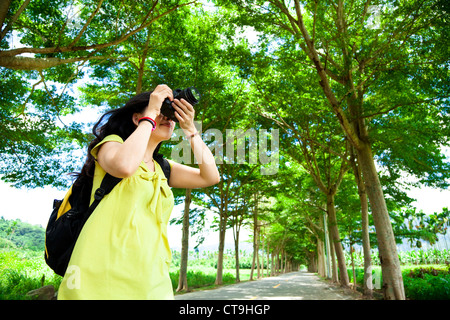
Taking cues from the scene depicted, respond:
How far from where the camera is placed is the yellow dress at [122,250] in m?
1.06

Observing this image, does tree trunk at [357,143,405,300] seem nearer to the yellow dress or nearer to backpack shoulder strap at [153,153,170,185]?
backpack shoulder strap at [153,153,170,185]

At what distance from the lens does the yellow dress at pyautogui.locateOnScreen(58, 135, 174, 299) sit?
106 cm

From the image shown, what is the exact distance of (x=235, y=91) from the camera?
13.5 meters

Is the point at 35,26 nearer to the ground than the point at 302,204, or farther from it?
farther from it

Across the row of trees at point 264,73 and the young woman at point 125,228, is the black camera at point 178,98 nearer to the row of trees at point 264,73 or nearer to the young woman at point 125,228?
the young woman at point 125,228

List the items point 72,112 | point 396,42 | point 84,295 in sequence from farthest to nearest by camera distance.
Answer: point 72,112 → point 396,42 → point 84,295

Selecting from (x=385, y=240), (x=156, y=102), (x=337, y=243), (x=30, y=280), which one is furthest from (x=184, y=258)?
(x=156, y=102)

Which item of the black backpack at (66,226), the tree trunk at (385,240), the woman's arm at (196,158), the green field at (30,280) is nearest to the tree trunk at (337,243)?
the green field at (30,280)

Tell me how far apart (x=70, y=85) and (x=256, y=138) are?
28.1 feet

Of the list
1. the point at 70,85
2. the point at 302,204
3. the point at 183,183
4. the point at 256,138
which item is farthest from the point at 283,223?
the point at 183,183

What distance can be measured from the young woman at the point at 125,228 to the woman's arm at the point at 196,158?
123 millimetres

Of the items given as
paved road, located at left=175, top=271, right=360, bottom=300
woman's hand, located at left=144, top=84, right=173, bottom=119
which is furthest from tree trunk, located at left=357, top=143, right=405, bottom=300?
woman's hand, located at left=144, top=84, right=173, bottom=119
